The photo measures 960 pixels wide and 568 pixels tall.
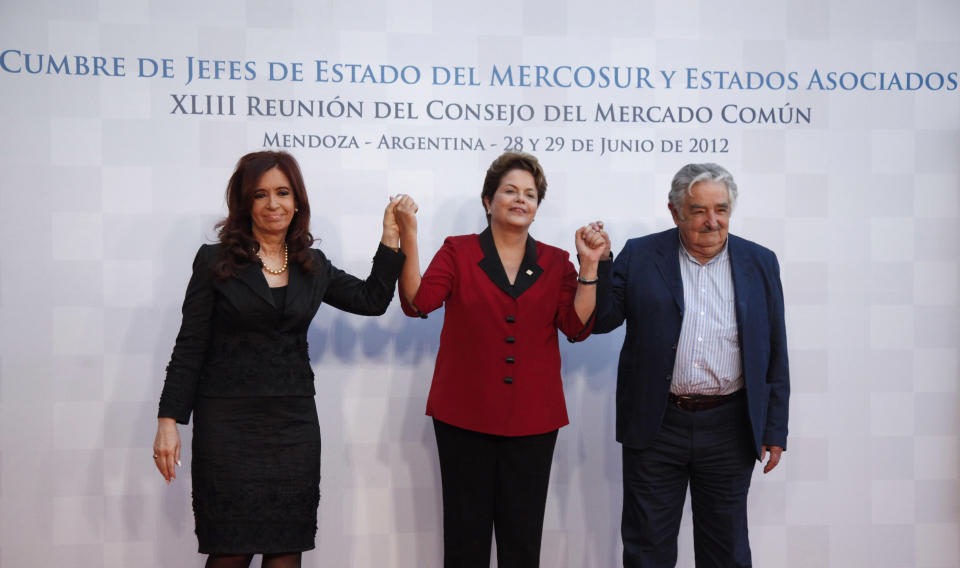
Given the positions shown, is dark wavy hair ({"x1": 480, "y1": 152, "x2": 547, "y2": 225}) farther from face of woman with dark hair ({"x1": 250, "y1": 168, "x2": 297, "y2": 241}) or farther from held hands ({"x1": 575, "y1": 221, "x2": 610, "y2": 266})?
face of woman with dark hair ({"x1": 250, "y1": 168, "x2": 297, "y2": 241})

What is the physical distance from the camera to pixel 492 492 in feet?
7.10

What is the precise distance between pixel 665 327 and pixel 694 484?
537mm

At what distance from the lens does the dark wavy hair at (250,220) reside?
6.61ft

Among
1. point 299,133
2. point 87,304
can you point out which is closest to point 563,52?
point 299,133

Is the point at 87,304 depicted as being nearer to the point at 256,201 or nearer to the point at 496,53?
the point at 256,201

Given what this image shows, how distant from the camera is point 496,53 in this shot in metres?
2.79

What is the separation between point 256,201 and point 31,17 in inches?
57.8

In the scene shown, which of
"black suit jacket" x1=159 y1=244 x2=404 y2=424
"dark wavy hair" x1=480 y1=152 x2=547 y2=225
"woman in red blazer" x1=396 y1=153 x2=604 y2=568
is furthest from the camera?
"dark wavy hair" x1=480 y1=152 x2=547 y2=225

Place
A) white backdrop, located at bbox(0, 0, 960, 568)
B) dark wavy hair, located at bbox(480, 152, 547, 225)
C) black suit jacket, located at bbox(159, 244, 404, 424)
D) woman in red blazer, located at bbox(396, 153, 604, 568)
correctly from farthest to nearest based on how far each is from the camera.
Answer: white backdrop, located at bbox(0, 0, 960, 568)
dark wavy hair, located at bbox(480, 152, 547, 225)
woman in red blazer, located at bbox(396, 153, 604, 568)
black suit jacket, located at bbox(159, 244, 404, 424)

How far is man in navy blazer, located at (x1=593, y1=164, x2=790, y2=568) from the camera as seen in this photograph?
2.11 metres

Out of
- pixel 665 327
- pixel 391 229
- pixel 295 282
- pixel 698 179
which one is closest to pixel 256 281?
pixel 295 282

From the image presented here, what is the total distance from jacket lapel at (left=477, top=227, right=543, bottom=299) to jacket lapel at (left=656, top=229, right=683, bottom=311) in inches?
15.5

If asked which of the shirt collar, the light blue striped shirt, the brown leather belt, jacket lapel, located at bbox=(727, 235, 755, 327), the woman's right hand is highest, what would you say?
the shirt collar

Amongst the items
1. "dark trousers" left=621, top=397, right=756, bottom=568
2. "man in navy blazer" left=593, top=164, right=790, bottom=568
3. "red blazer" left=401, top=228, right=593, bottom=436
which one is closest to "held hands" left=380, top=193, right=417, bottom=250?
"red blazer" left=401, top=228, right=593, bottom=436
